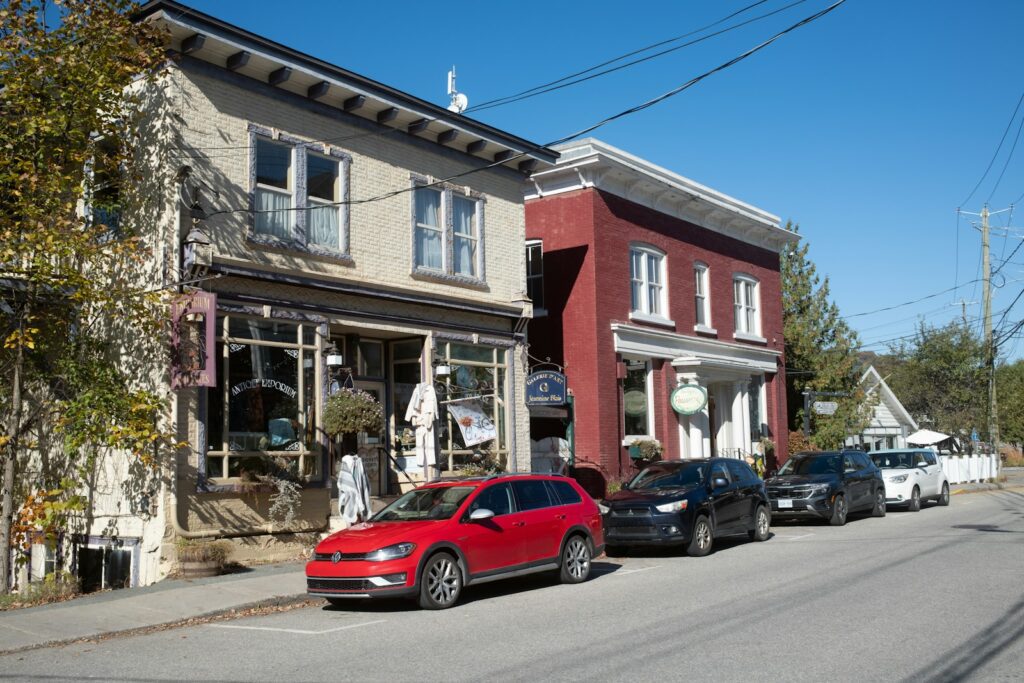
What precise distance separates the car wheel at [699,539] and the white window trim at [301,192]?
7.46 metres

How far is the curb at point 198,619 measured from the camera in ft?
33.8

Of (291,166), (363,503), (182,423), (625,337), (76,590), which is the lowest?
(76,590)

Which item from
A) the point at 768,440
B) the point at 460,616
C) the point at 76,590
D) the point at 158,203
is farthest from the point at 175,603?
the point at 768,440

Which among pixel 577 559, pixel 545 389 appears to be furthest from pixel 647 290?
pixel 577 559

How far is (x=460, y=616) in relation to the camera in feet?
35.4

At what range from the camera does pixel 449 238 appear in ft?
64.7

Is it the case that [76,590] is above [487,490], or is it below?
below

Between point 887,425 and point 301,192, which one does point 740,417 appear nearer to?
point 301,192

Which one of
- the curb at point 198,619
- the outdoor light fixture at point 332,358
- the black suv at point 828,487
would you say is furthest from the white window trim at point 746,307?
the curb at point 198,619

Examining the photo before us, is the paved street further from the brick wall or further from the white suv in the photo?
the white suv

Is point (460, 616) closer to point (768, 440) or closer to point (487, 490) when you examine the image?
point (487, 490)

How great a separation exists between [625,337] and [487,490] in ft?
41.7

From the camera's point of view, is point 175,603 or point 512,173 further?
point 512,173

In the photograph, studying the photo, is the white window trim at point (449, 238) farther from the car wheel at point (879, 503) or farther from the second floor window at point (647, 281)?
the car wheel at point (879, 503)
